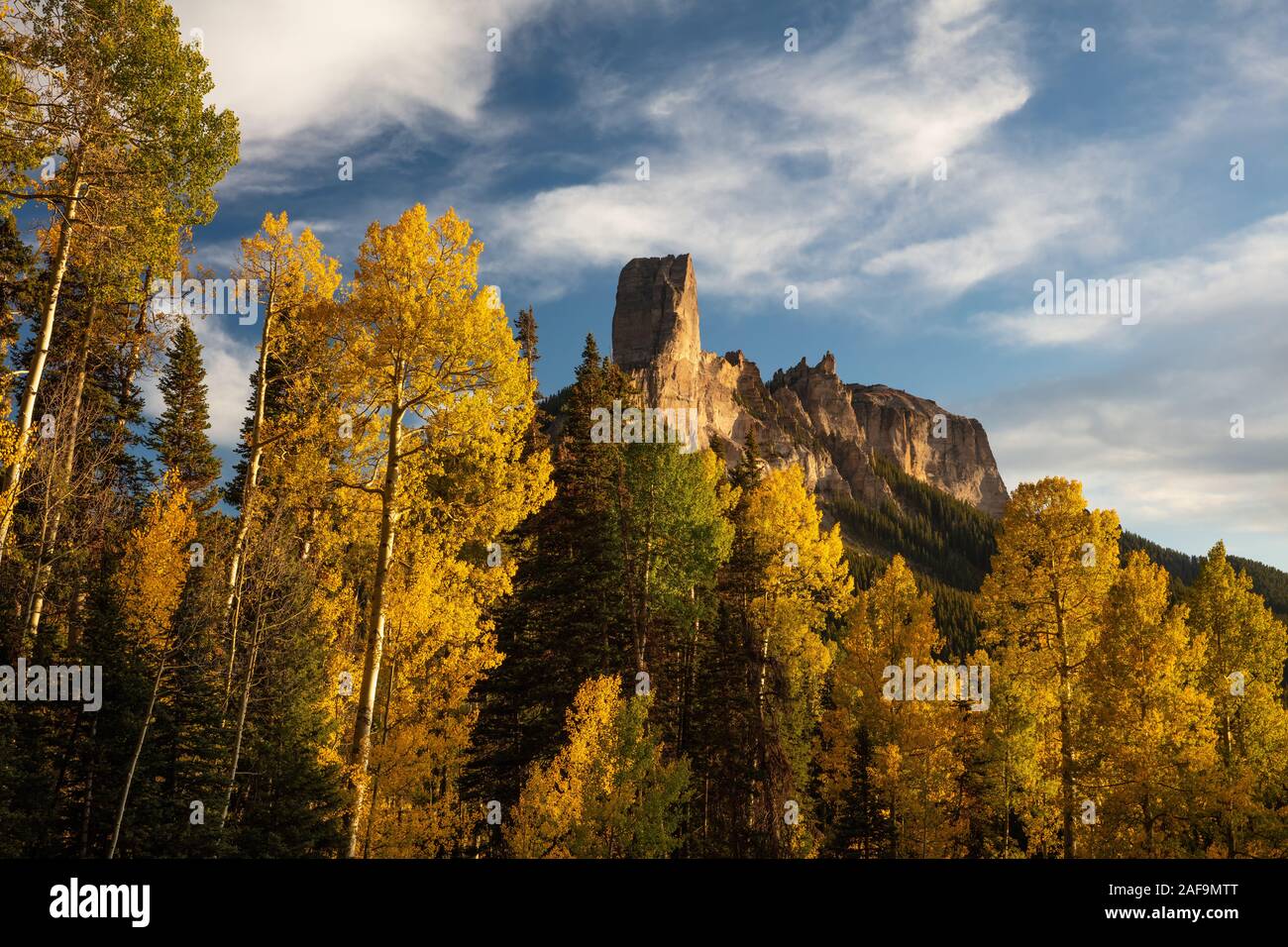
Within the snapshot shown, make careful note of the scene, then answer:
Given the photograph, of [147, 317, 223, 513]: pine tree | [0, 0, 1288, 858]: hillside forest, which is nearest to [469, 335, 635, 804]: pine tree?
[0, 0, 1288, 858]: hillside forest

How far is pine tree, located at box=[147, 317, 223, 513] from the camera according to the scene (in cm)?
3284

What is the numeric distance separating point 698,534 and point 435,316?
50.3ft

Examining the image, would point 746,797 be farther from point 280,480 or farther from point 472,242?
point 472,242

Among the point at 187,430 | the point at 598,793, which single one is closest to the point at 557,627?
the point at 598,793

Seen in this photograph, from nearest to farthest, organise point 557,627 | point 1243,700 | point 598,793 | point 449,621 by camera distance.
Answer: point 449,621 < point 598,793 < point 557,627 < point 1243,700

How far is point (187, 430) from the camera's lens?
3347 cm

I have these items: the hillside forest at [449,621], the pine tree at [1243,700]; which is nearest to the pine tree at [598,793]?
the hillside forest at [449,621]

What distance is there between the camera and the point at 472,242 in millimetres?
12891

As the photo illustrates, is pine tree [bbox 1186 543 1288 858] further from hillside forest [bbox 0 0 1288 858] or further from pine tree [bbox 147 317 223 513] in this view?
pine tree [bbox 147 317 223 513]

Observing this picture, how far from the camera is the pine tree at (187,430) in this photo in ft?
108

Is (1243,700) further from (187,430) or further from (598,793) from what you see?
(187,430)

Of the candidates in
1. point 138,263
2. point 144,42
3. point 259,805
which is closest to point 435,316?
point 138,263

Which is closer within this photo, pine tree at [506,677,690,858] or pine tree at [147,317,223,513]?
pine tree at [506,677,690,858]

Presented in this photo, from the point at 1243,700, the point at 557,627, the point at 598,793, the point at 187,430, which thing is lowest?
the point at 598,793
